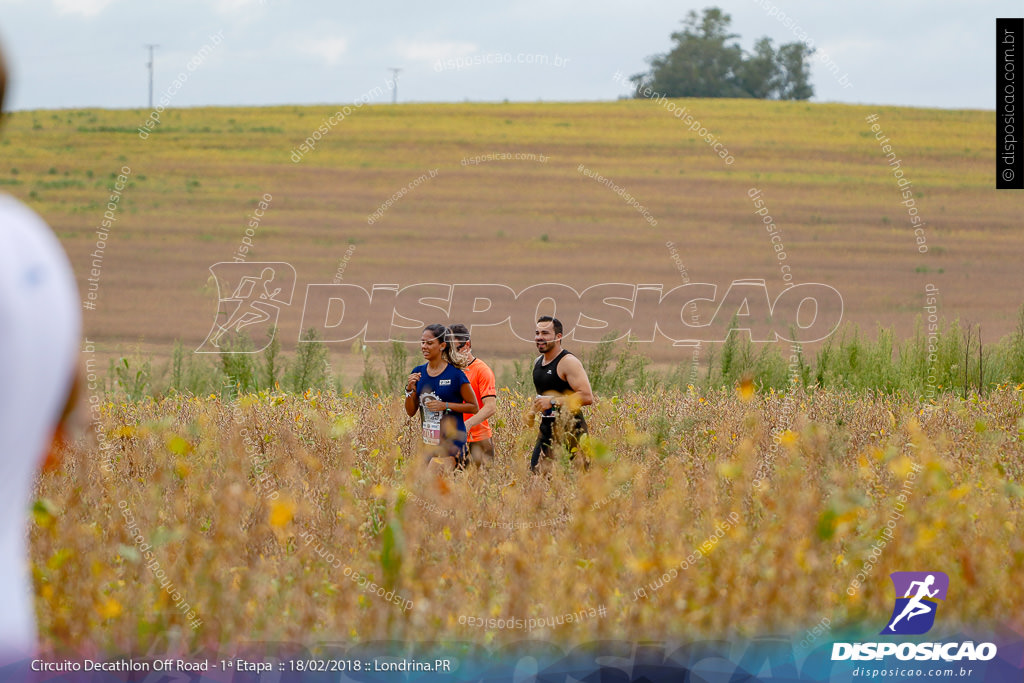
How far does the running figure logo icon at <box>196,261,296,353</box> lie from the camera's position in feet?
77.1

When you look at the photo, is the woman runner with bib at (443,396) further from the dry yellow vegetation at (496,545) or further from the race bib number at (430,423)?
the dry yellow vegetation at (496,545)

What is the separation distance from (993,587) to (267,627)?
10.1ft

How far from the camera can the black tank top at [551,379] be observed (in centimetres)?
727

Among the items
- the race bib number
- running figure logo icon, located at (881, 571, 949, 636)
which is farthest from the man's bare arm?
running figure logo icon, located at (881, 571, 949, 636)

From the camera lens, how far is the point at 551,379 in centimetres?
729

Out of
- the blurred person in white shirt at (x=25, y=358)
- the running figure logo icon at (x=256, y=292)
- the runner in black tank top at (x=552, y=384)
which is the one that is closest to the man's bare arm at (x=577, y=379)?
the runner in black tank top at (x=552, y=384)

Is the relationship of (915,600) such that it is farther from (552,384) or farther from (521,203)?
(521,203)

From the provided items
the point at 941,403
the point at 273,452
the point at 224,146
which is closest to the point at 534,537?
the point at 273,452

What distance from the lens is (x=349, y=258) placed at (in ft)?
111

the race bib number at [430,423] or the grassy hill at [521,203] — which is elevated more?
the grassy hill at [521,203]

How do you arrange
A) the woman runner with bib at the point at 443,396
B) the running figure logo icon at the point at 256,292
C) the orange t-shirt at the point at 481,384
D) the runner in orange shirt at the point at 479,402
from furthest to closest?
the running figure logo icon at the point at 256,292, the orange t-shirt at the point at 481,384, the runner in orange shirt at the point at 479,402, the woman runner with bib at the point at 443,396

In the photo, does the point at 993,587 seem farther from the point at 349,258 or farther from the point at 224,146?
the point at 224,146

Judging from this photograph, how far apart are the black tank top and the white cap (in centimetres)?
535

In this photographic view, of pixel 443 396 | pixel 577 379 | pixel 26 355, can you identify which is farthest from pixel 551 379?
pixel 26 355
